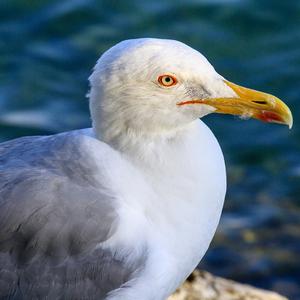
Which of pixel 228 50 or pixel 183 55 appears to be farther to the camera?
pixel 228 50

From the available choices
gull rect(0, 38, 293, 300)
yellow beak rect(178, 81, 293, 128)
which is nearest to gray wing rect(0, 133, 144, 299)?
gull rect(0, 38, 293, 300)

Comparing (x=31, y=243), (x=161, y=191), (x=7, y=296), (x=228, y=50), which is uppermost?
(x=228, y=50)

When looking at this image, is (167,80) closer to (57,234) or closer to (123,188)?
(123,188)

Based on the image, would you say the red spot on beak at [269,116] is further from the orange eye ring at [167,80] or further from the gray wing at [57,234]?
the gray wing at [57,234]

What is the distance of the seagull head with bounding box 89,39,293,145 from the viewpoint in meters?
4.05

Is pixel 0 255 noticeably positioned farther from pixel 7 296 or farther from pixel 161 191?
pixel 161 191

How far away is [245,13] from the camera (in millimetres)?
Result: 8547

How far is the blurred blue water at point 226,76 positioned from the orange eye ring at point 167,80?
2298 millimetres

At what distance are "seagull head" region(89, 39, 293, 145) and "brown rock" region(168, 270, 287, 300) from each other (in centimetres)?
136

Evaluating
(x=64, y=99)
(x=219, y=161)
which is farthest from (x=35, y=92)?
(x=219, y=161)

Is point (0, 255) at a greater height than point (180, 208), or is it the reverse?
point (180, 208)

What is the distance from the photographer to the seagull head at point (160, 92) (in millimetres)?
4055

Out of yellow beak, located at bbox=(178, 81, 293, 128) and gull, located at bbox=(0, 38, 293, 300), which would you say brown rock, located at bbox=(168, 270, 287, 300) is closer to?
gull, located at bbox=(0, 38, 293, 300)

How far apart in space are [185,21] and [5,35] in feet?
5.49
